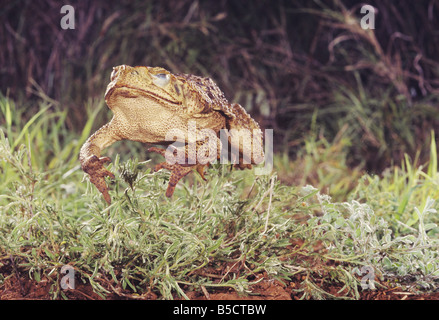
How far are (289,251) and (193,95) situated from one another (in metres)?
0.54

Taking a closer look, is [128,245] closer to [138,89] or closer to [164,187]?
[164,187]

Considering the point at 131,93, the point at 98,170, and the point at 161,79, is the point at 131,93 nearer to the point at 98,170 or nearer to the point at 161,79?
the point at 161,79

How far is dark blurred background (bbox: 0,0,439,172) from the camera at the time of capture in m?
3.04

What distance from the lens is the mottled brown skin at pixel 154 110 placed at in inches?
40.7

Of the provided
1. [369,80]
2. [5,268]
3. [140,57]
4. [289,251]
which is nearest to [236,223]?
[289,251]

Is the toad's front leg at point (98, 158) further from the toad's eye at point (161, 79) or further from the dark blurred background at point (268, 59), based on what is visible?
the dark blurred background at point (268, 59)

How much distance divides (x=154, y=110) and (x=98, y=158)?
172mm

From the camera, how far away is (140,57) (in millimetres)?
3221

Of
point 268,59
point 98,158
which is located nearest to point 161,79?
point 98,158

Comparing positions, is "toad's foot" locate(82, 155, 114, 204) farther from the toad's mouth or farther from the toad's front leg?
the toad's mouth

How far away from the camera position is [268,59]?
130 inches

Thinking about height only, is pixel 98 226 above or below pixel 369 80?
below

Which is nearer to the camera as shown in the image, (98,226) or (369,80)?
(98,226)

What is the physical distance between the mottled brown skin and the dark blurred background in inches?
71.3
